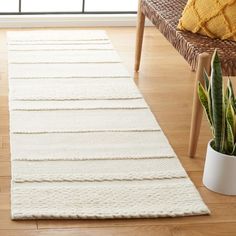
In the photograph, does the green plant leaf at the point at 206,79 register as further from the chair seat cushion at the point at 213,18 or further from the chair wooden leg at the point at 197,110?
the chair seat cushion at the point at 213,18

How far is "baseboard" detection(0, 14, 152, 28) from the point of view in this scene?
408cm

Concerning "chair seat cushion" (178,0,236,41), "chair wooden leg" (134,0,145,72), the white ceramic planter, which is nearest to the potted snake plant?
the white ceramic planter

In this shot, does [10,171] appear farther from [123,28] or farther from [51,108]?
[123,28]

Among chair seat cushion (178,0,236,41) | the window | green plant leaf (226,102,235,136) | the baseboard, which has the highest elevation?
chair seat cushion (178,0,236,41)

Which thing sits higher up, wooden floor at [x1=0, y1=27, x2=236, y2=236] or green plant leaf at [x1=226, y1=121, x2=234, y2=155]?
green plant leaf at [x1=226, y1=121, x2=234, y2=155]

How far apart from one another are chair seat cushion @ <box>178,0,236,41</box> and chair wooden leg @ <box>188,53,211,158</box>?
26cm

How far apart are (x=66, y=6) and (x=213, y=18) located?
1944 millimetres

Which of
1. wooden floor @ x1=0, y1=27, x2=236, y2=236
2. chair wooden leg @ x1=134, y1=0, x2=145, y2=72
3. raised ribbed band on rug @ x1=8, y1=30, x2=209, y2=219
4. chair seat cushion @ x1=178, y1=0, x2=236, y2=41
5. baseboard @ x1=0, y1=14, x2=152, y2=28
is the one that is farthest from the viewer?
baseboard @ x1=0, y1=14, x2=152, y2=28

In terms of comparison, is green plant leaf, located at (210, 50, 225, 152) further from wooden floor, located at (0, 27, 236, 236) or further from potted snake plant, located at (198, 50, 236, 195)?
wooden floor, located at (0, 27, 236, 236)

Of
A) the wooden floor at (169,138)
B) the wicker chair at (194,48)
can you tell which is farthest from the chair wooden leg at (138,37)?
the wicker chair at (194,48)

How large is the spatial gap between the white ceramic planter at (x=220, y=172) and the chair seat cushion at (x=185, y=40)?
37 centimetres

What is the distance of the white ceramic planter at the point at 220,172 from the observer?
86.4 inches

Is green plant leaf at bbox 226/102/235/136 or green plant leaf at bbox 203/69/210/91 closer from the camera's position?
green plant leaf at bbox 226/102/235/136

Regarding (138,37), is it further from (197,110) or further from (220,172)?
(220,172)
